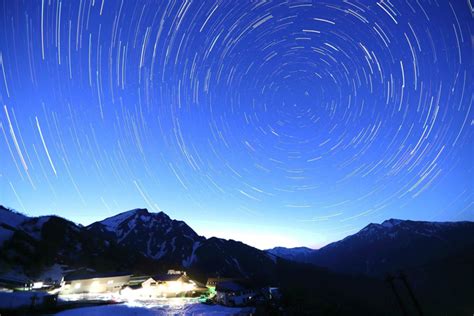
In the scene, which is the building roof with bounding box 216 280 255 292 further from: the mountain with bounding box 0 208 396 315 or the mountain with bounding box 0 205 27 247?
the mountain with bounding box 0 205 27 247

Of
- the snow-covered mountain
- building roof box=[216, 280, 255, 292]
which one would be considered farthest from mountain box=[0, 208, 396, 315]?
building roof box=[216, 280, 255, 292]

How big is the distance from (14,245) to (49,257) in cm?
990

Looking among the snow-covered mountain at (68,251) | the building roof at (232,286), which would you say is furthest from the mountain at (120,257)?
the building roof at (232,286)

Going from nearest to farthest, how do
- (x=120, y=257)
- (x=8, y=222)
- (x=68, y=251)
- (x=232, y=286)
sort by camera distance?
(x=232, y=286) → (x=8, y=222) → (x=68, y=251) → (x=120, y=257)

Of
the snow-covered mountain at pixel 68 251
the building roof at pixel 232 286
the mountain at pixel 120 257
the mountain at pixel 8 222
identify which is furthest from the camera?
the mountain at pixel 8 222

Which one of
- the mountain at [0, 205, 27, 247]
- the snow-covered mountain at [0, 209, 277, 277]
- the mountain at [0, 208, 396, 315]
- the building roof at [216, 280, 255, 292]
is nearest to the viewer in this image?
the building roof at [216, 280, 255, 292]

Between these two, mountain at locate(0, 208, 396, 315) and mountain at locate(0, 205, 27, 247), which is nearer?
mountain at locate(0, 208, 396, 315)

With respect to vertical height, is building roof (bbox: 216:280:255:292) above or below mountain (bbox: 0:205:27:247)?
below

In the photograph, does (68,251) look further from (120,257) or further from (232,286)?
(232,286)

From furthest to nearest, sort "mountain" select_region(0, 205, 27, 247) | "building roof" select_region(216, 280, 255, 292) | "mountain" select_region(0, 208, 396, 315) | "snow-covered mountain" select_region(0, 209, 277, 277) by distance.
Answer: "mountain" select_region(0, 205, 27, 247) < "snow-covered mountain" select_region(0, 209, 277, 277) < "mountain" select_region(0, 208, 396, 315) < "building roof" select_region(216, 280, 255, 292)

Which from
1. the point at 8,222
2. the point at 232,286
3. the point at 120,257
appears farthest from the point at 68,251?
the point at 232,286

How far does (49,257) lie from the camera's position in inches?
3376

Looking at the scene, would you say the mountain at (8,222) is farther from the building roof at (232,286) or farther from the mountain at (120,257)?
the building roof at (232,286)

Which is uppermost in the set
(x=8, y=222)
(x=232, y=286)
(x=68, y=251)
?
(x=8, y=222)
